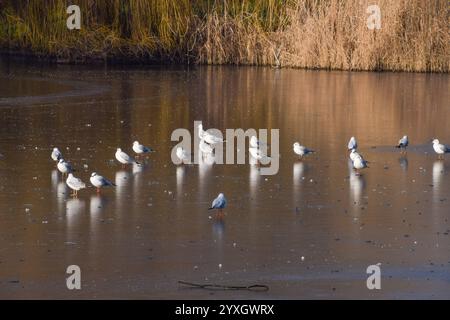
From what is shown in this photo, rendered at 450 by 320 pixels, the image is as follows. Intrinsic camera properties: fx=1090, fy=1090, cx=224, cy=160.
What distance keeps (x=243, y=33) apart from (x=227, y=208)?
19208mm

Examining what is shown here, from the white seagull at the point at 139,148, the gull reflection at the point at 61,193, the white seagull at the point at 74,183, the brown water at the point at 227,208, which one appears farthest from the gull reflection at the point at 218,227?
the white seagull at the point at 139,148

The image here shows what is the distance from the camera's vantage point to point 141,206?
1113cm

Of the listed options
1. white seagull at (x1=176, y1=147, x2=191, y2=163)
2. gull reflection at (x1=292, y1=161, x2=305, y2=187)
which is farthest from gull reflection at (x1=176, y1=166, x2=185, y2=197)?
gull reflection at (x1=292, y1=161, x2=305, y2=187)

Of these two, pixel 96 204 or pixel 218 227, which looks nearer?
pixel 218 227

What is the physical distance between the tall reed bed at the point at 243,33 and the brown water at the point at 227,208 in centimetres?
709

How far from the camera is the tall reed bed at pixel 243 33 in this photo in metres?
27.6

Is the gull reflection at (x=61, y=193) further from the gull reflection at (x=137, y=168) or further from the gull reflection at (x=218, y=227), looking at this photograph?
the gull reflection at (x=218, y=227)

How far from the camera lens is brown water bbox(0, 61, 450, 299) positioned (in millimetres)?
8508

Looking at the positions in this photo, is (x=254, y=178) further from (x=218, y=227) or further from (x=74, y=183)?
(x=218, y=227)

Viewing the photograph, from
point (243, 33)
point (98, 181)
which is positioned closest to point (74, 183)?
point (98, 181)

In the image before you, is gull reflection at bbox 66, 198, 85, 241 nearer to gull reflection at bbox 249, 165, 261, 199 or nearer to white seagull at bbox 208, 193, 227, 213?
white seagull at bbox 208, 193, 227, 213

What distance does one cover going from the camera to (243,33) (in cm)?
2988

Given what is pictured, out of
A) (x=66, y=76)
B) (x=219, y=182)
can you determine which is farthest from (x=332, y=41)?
(x=219, y=182)

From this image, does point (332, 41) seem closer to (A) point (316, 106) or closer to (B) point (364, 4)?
(B) point (364, 4)
